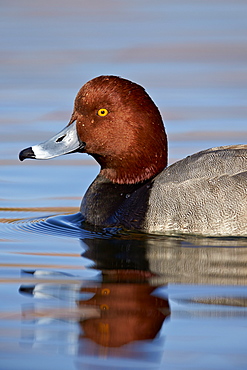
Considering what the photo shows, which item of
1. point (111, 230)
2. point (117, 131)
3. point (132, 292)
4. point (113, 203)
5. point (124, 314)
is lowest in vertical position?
point (124, 314)

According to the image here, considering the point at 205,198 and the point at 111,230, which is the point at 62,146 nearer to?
the point at 111,230

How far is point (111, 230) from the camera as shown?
727 centimetres

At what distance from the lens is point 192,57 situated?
14.5m

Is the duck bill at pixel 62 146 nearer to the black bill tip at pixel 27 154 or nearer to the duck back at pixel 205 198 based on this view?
the black bill tip at pixel 27 154

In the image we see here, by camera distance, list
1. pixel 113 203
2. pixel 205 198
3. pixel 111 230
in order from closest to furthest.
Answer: pixel 205 198
pixel 111 230
pixel 113 203

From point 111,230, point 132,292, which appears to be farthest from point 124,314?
point 111,230

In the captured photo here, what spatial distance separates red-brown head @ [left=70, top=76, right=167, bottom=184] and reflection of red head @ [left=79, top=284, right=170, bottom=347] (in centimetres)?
201

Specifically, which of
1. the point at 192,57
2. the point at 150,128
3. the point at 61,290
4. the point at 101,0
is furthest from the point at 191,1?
the point at 61,290

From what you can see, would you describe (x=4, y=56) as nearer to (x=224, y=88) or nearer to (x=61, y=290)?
(x=224, y=88)

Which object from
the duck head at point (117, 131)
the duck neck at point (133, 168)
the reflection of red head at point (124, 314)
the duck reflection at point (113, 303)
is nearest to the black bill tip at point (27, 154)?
the duck head at point (117, 131)

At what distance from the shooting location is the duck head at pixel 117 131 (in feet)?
24.5

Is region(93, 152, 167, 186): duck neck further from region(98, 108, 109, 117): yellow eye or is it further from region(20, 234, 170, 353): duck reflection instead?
region(20, 234, 170, 353): duck reflection

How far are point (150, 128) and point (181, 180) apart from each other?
2.25ft

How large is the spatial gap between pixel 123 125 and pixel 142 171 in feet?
1.36
